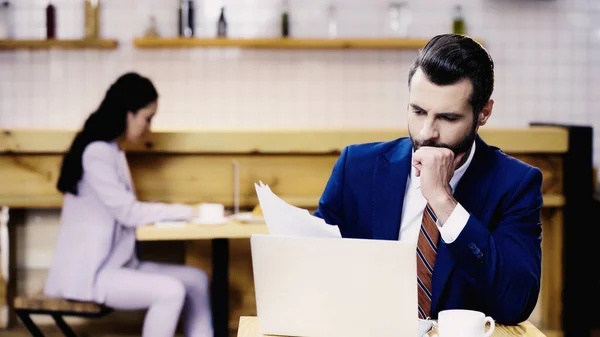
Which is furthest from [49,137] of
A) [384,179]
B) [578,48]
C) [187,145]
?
[578,48]

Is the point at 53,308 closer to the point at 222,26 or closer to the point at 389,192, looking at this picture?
the point at 389,192

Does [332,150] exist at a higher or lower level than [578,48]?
lower

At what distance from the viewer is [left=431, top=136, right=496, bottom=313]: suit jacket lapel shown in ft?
5.15

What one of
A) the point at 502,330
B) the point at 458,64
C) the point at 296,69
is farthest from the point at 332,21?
the point at 502,330

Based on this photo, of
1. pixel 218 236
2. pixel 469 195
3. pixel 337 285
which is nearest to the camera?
pixel 337 285

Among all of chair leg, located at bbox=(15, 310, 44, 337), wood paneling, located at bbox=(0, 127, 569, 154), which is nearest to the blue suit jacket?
chair leg, located at bbox=(15, 310, 44, 337)

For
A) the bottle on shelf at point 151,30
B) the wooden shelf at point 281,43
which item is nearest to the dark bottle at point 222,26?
the wooden shelf at point 281,43

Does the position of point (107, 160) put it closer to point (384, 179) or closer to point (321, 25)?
point (384, 179)

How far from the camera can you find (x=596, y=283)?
3.64m

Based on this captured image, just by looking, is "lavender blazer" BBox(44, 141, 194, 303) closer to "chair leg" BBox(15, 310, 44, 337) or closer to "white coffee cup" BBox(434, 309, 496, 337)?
"chair leg" BBox(15, 310, 44, 337)

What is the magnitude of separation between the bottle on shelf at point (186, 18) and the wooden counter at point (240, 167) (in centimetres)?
97

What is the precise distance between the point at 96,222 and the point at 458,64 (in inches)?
75.0

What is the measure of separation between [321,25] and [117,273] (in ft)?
7.08

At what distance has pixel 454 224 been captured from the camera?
55.1 inches
